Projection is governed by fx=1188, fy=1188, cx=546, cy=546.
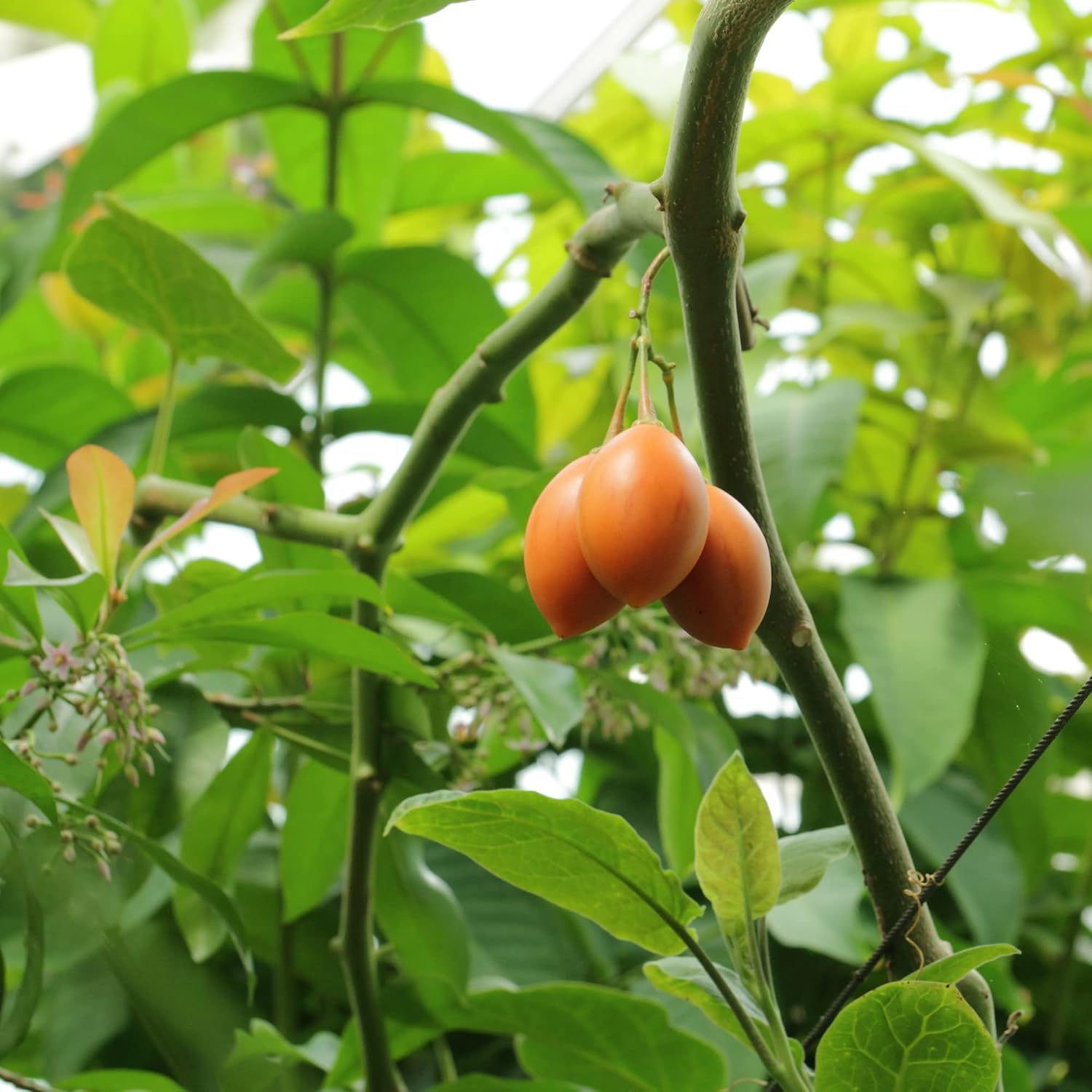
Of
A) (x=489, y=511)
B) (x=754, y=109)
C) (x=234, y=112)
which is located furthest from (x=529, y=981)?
(x=754, y=109)

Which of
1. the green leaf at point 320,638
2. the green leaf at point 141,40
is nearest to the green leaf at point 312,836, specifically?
the green leaf at point 320,638

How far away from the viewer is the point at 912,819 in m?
0.42

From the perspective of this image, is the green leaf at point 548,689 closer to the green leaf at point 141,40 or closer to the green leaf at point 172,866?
the green leaf at point 172,866

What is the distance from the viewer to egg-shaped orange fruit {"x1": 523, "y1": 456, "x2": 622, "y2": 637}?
0.19m

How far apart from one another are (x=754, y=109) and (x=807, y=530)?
46 cm

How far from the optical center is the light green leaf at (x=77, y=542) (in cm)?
32

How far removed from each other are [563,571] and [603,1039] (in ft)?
0.65

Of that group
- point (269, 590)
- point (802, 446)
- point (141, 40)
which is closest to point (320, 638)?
point (269, 590)

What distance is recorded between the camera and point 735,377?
0.20 m

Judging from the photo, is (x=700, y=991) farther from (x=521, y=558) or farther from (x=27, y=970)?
(x=521, y=558)

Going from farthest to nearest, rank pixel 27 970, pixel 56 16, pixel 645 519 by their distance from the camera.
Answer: pixel 56 16 < pixel 27 970 < pixel 645 519

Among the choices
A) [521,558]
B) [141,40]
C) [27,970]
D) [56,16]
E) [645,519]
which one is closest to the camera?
[645,519]

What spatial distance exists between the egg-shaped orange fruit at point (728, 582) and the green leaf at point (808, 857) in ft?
0.25

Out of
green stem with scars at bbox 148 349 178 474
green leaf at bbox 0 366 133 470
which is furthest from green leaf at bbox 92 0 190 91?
green stem with scars at bbox 148 349 178 474
